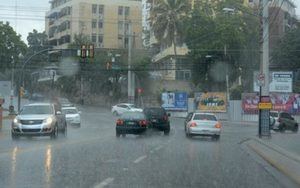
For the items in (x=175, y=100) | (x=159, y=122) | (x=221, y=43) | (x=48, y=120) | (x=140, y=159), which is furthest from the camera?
(x=175, y=100)

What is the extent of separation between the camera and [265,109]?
35031mm

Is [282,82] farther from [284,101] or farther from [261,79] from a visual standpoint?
[261,79]

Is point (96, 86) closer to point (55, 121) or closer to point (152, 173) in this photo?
point (55, 121)

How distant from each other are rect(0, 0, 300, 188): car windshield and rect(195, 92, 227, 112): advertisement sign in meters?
0.17

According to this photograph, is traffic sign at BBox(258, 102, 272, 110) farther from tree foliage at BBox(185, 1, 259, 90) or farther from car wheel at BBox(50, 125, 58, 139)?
tree foliage at BBox(185, 1, 259, 90)

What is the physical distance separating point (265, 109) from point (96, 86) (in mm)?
64025

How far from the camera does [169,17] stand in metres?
79.5

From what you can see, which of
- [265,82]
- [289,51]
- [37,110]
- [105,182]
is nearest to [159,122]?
[265,82]

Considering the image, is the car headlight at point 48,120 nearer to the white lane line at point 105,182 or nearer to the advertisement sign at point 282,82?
the white lane line at point 105,182

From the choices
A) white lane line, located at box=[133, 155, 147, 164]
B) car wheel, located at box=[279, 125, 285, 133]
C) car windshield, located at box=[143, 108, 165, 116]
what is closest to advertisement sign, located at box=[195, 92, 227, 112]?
car wheel, located at box=[279, 125, 285, 133]

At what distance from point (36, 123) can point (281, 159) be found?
1195 centimetres

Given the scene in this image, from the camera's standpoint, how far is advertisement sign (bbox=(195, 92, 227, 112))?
71125 millimetres

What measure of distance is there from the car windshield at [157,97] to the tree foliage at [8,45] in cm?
13

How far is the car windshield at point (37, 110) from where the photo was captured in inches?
1145
